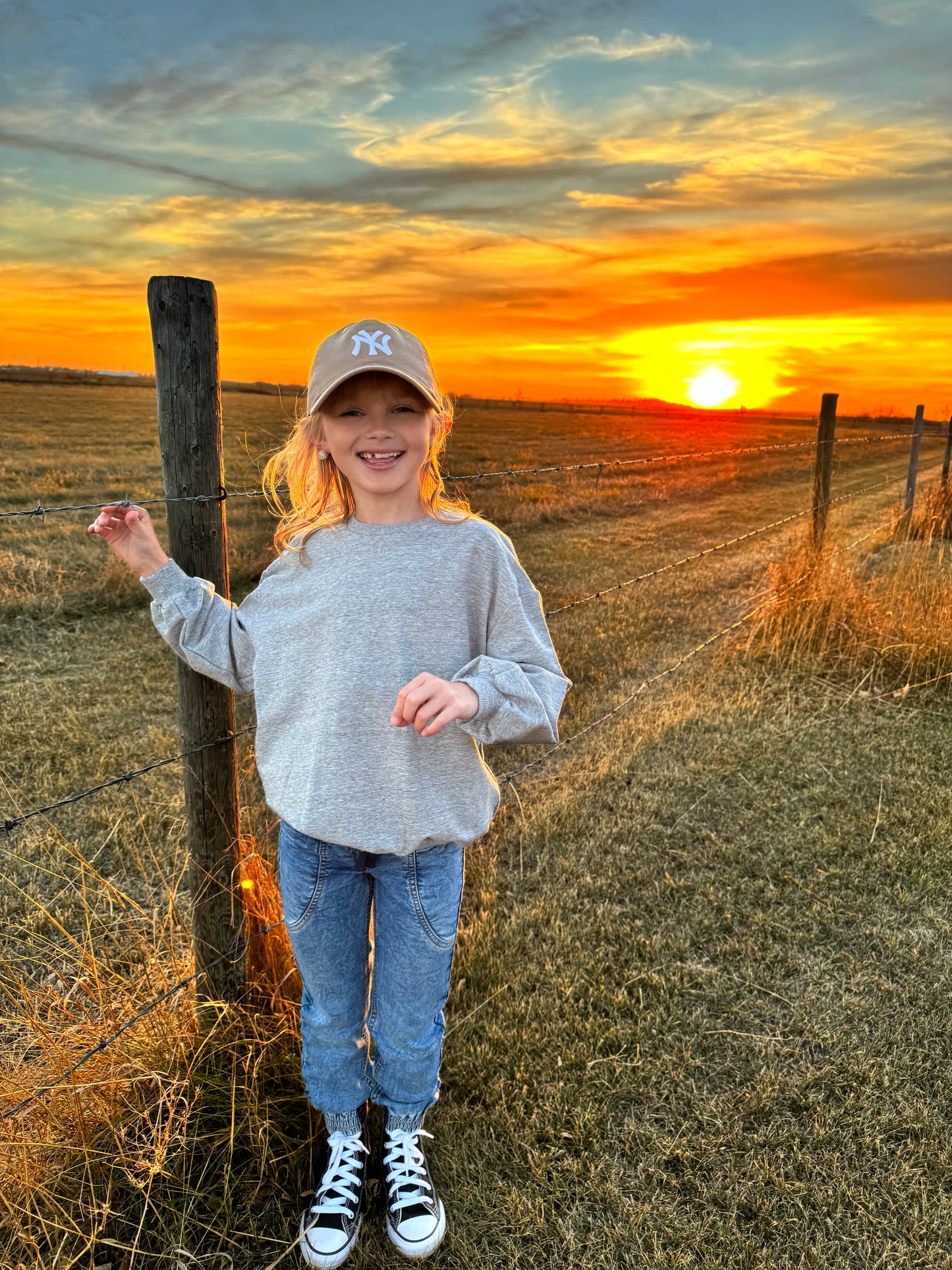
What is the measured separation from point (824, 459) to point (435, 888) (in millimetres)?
5401

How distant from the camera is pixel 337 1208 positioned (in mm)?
1849

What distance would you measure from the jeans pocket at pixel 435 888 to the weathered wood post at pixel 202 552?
0.56 m

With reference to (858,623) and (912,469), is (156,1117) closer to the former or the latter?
(858,623)

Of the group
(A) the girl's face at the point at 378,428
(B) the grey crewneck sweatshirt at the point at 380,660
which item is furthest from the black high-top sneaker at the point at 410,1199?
(A) the girl's face at the point at 378,428

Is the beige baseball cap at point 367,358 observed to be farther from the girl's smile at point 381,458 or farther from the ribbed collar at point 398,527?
the ribbed collar at point 398,527

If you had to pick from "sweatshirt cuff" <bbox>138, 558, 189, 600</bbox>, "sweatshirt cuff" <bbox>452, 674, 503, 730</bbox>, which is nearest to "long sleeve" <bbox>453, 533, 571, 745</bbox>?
"sweatshirt cuff" <bbox>452, 674, 503, 730</bbox>

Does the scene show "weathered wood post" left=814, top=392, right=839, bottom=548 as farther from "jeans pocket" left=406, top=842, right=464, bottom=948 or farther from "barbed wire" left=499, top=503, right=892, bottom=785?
"jeans pocket" left=406, top=842, right=464, bottom=948

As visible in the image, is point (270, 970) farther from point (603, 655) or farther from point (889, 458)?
point (889, 458)

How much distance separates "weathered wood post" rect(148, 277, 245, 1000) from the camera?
182 cm

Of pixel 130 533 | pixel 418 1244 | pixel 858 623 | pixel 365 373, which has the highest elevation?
pixel 365 373

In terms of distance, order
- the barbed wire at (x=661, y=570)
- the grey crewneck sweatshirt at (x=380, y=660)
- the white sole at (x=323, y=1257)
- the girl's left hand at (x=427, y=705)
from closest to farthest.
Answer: the girl's left hand at (x=427, y=705)
the grey crewneck sweatshirt at (x=380, y=660)
the white sole at (x=323, y=1257)
the barbed wire at (x=661, y=570)

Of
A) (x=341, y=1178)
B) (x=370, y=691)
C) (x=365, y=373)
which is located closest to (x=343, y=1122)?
(x=341, y=1178)

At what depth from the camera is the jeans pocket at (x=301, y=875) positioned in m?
1.79

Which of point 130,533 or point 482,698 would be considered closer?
point 482,698
